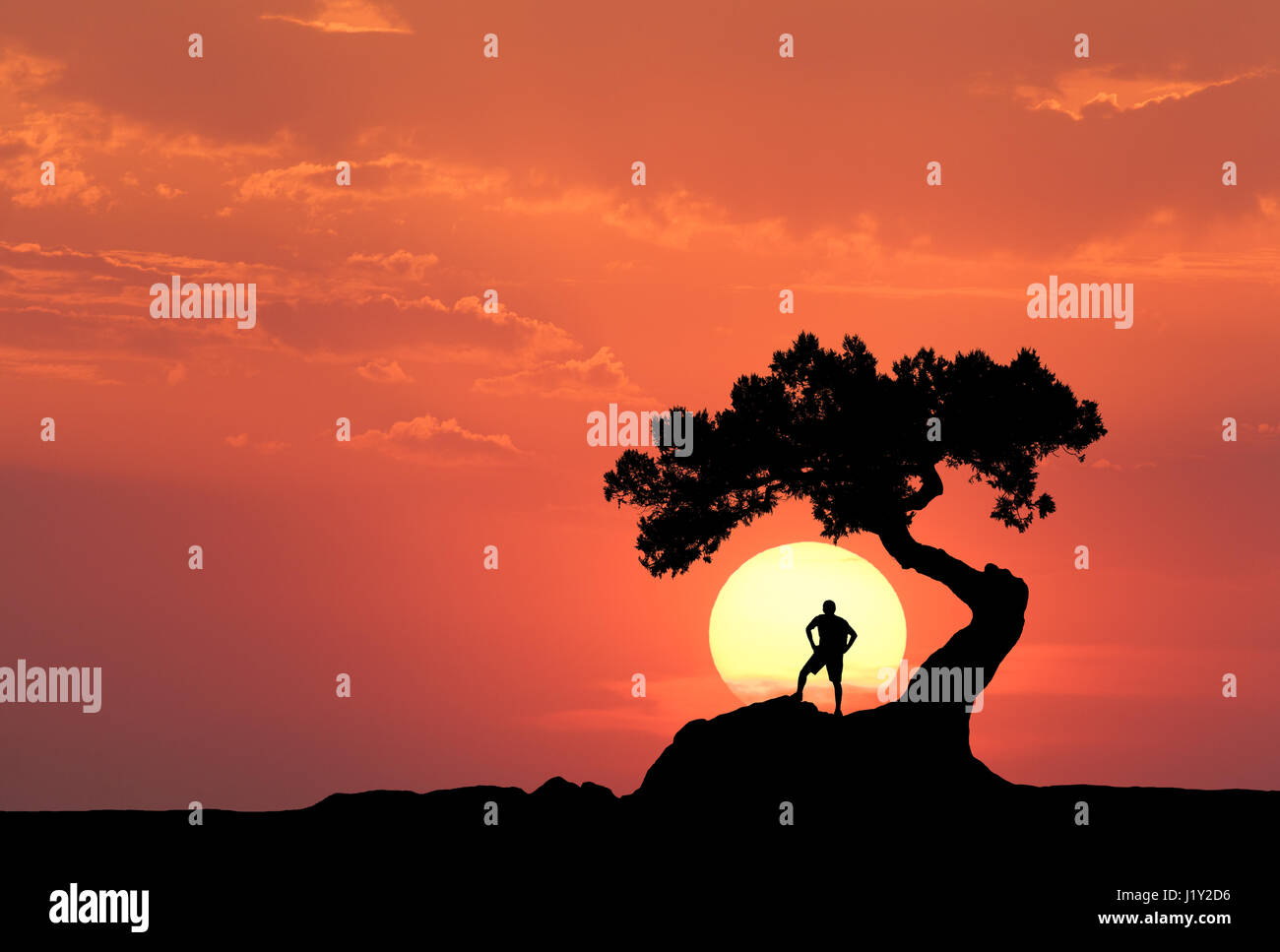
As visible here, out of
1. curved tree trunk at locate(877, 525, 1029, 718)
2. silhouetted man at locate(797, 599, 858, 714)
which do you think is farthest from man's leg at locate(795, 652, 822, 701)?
curved tree trunk at locate(877, 525, 1029, 718)

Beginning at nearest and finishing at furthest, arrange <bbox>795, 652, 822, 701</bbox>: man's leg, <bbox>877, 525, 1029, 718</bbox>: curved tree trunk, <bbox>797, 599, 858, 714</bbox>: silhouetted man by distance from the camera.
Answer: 1. <bbox>797, 599, 858, 714</bbox>: silhouetted man
2. <bbox>795, 652, 822, 701</bbox>: man's leg
3. <bbox>877, 525, 1029, 718</bbox>: curved tree trunk

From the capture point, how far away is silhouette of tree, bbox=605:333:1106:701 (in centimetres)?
3606

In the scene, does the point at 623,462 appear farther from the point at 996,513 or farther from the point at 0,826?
A: the point at 0,826

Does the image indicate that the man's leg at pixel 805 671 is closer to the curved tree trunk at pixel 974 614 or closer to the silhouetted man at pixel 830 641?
the silhouetted man at pixel 830 641

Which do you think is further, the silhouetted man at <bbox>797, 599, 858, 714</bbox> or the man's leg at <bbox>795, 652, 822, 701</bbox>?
the man's leg at <bbox>795, 652, 822, 701</bbox>

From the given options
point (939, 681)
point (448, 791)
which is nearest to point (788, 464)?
point (939, 681)

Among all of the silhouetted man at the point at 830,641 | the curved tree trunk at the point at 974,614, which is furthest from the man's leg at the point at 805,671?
the curved tree trunk at the point at 974,614

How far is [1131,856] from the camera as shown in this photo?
33.7 meters

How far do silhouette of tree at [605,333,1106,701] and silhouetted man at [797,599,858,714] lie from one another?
2318mm

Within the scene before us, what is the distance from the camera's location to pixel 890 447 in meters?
36.0

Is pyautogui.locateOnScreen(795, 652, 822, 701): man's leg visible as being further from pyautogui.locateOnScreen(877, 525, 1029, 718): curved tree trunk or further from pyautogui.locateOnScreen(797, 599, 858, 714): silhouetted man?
pyautogui.locateOnScreen(877, 525, 1029, 718): curved tree trunk

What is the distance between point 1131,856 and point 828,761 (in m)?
7.73
